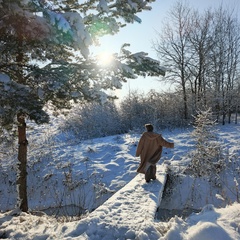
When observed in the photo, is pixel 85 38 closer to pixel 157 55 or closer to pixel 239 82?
pixel 157 55

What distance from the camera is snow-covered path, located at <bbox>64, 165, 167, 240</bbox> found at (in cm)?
354

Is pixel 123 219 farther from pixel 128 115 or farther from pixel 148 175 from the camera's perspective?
pixel 128 115

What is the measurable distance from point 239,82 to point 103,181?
16.6 m

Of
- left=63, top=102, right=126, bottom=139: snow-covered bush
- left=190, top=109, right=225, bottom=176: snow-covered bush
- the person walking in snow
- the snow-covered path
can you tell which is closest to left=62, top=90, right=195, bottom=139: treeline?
left=63, top=102, right=126, bottom=139: snow-covered bush

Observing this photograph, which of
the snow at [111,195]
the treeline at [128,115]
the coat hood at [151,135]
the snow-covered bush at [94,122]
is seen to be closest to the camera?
the snow at [111,195]

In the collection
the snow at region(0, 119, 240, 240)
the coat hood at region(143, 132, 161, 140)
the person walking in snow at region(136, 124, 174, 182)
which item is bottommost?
the snow at region(0, 119, 240, 240)

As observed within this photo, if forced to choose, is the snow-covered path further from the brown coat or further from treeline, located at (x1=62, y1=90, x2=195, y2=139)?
treeline, located at (x1=62, y1=90, x2=195, y2=139)

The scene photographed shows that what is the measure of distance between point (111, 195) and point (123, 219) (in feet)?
15.9

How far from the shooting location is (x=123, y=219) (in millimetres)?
4191

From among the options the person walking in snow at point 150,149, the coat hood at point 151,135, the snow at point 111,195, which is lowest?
the snow at point 111,195

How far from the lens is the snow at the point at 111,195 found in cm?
354

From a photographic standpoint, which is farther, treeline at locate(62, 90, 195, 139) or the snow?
treeline at locate(62, 90, 195, 139)

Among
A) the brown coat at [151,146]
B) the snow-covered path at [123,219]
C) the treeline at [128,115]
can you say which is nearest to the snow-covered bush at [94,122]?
the treeline at [128,115]

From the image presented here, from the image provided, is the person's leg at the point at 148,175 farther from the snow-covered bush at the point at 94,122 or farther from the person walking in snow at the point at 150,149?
the snow-covered bush at the point at 94,122
